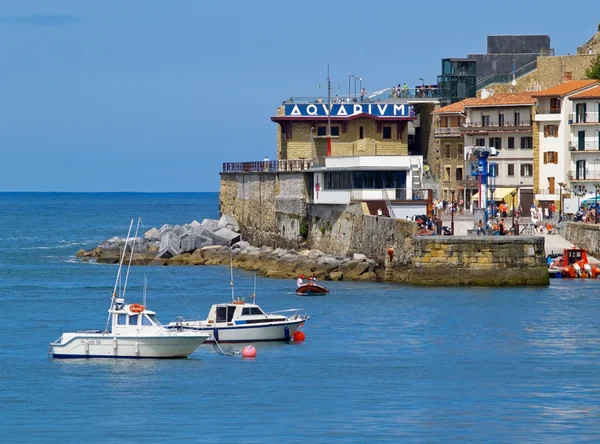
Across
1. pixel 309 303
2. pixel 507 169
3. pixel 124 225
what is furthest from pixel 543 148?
pixel 124 225

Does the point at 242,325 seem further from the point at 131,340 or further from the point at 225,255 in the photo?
the point at 225,255

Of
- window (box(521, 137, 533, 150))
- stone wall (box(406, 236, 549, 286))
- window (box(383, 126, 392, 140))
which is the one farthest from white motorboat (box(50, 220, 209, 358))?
window (box(383, 126, 392, 140))

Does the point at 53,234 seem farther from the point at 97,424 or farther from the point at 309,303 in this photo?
the point at 97,424

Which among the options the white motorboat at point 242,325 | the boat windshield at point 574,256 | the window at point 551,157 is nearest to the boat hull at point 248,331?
the white motorboat at point 242,325

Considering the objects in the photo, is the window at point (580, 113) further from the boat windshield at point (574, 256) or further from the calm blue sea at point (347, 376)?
the calm blue sea at point (347, 376)

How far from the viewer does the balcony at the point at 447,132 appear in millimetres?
101488

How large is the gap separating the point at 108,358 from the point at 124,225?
11092 centimetres

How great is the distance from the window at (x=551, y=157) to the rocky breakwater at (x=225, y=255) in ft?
61.2

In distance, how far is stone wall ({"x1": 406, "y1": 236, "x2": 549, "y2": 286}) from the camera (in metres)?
62.5

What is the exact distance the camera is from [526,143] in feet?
316

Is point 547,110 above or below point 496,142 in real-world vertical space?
above

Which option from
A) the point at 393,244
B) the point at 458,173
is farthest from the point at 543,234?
the point at 458,173

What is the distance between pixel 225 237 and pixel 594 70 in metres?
27.6

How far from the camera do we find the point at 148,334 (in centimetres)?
4484
